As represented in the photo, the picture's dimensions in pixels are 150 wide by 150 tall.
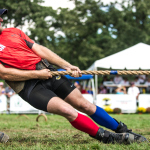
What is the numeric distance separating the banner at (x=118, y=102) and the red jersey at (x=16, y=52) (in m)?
8.91

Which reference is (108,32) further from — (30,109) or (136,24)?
(30,109)

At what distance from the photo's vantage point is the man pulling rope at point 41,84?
3.18 meters

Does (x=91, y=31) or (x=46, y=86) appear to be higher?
(x=91, y=31)

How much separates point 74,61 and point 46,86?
26229 mm

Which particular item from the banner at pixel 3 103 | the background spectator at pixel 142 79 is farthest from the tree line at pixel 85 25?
the banner at pixel 3 103

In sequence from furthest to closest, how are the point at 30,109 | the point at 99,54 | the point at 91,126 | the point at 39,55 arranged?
the point at 99,54 → the point at 30,109 → the point at 39,55 → the point at 91,126

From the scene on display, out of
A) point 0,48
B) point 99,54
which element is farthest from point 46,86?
point 99,54

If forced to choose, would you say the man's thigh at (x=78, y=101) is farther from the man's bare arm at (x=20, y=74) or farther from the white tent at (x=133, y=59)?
the white tent at (x=133, y=59)

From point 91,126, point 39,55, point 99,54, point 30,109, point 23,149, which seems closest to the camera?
point 23,149

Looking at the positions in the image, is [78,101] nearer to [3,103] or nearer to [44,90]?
[44,90]

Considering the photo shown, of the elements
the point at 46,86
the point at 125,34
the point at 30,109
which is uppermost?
the point at 125,34

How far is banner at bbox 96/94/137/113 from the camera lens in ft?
39.6

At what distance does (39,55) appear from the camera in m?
3.54

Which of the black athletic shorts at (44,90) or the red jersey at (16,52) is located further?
the red jersey at (16,52)
